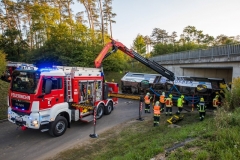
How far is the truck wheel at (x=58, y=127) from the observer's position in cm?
702

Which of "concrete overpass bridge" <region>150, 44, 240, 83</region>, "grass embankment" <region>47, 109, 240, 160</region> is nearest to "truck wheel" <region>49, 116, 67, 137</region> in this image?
"grass embankment" <region>47, 109, 240, 160</region>

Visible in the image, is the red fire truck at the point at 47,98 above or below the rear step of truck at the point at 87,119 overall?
above

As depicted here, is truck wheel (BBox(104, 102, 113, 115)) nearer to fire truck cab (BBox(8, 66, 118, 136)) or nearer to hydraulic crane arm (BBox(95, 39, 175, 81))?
fire truck cab (BBox(8, 66, 118, 136))

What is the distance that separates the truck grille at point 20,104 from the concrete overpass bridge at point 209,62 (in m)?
13.0

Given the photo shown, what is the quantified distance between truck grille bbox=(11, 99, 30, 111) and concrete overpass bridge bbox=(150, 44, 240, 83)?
12992 mm

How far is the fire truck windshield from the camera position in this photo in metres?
6.65

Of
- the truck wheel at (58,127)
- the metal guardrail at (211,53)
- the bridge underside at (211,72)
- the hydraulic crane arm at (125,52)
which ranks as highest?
the metal guardrail at (211,53)

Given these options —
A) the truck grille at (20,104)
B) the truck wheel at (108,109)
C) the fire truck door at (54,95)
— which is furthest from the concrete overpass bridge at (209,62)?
the truck grille at (20,104)

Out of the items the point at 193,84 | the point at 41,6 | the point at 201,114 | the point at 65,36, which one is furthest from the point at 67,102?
the point at 41,6

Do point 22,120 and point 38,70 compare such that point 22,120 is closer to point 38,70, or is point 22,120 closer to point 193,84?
point 38,70

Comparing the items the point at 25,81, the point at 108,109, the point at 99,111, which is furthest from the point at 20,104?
the point at 108,109

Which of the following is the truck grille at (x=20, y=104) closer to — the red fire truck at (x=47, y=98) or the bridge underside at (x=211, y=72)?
the red fire truck at (x=47, y=98)

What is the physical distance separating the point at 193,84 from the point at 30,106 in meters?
11.0

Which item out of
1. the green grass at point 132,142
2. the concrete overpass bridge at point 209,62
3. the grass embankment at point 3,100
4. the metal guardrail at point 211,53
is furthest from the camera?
the metal guardrail at point 211,53
